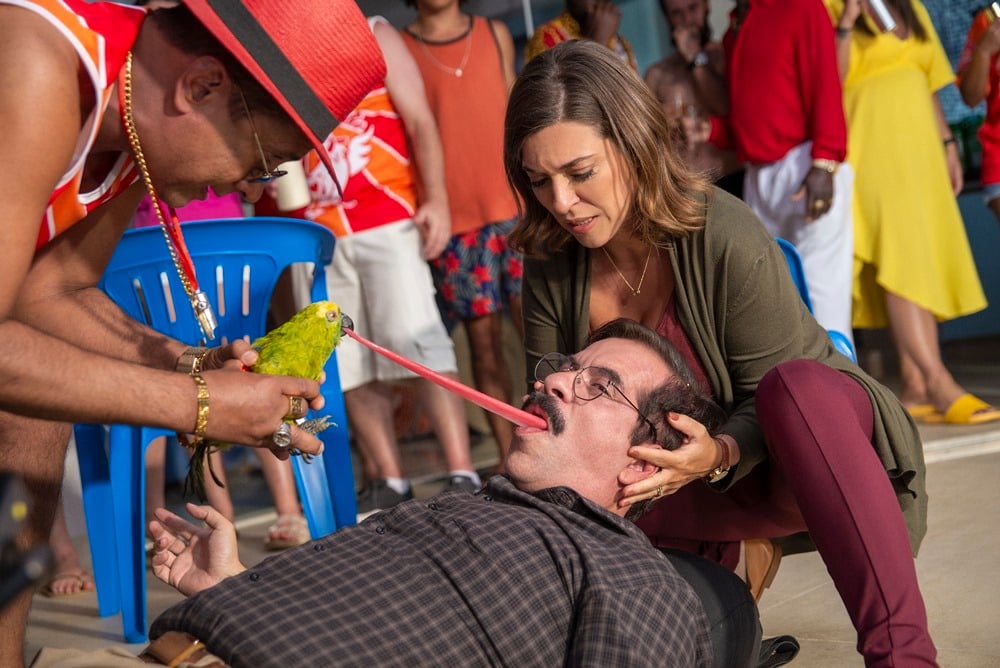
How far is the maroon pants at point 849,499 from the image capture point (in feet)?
5.49

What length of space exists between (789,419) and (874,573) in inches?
10.1

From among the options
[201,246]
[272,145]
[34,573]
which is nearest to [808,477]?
[272,145]

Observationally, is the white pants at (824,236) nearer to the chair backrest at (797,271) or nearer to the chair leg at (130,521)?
the chair backrest at (797,271)

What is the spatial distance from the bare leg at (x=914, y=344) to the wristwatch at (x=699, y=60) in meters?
1.11

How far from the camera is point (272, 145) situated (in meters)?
1.64

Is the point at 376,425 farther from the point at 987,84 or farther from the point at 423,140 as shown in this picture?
the point at 987,84

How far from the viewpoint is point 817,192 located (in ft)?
12.8

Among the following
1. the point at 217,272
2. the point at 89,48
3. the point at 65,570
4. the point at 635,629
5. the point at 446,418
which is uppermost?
the point at 89,48

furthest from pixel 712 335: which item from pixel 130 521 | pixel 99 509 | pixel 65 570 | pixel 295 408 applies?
pixel 65 570

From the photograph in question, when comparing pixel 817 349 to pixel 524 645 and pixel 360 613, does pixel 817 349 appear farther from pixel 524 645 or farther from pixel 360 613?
pixel 360 613

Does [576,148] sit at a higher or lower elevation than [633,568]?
higher

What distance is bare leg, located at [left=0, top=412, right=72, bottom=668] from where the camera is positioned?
1894 mm

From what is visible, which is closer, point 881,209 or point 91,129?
point 91,129

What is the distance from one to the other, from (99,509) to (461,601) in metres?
1.61
